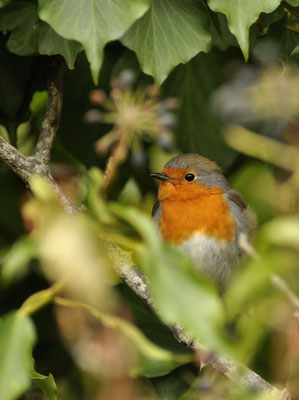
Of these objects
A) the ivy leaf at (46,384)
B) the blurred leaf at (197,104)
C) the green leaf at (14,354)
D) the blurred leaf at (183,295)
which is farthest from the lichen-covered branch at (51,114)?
the blurred leaf at (183,295)

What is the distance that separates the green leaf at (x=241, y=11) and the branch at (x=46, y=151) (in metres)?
0.67

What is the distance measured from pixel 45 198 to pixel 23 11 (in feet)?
5.30

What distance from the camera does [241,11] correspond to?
6.83 ft

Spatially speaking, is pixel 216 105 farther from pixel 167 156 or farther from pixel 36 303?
pixel 36 303

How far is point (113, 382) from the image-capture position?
1707mm

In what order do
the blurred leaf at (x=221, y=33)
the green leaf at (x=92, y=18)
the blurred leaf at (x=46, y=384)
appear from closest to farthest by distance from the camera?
the blurred leaf at (x=46, y=384)
the green leaf at (x=92, y=18)
the blurred leaf at (x=221, y=33)

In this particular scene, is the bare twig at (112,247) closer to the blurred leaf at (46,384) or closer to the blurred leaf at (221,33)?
the blurred leaf at (46,384)

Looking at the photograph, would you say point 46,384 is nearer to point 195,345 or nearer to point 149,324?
point 195,345

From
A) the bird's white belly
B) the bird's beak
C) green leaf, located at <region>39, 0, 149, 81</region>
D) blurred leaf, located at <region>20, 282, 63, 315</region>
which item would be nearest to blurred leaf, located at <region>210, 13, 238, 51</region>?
green leaf, located at <region>39, 0, 149, 81</region>

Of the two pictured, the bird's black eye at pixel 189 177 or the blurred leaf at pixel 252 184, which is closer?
the blurred leaf at pixel 252 184

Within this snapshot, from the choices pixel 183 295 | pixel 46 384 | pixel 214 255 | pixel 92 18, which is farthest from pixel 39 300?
pixel 214 255

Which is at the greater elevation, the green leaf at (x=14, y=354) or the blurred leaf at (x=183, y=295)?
the blurred leaf at (x=183, y=295)

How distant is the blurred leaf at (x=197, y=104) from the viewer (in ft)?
9.48

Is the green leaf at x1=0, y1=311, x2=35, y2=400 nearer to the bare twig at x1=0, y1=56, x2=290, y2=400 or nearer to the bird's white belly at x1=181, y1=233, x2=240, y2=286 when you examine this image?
the bare twig at x1=0, y1=56, x2=290, y2=400
